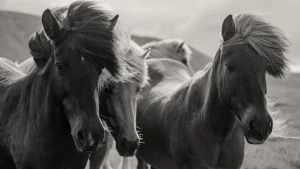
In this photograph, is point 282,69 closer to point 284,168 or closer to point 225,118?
point 225,118

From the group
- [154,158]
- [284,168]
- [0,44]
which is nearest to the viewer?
[154,158]

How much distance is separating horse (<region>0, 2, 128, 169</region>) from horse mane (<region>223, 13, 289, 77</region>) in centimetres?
139

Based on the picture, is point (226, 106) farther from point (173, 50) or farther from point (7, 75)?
point (173, 50)

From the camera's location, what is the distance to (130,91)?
4.22 metres

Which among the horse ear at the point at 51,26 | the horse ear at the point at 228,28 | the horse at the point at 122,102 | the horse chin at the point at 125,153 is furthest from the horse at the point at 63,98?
the horse ear at the point at 228,28

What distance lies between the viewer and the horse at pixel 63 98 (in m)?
2.98

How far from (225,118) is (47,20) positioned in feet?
6.98

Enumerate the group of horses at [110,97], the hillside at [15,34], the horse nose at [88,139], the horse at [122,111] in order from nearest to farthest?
the horse nose at [88,139], the group of horses at [110,97], the horse at [122,111], the hillside at [15,34]

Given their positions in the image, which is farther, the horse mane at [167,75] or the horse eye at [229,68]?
the horse mane at [167,75]

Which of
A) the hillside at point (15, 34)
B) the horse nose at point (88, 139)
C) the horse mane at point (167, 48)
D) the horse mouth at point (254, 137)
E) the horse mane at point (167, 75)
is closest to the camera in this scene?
the horse nose at point (88, 139)

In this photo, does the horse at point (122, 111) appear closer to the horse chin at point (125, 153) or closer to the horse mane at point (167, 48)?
the horse chin at point (125, 153)

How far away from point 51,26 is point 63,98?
609 millimetres

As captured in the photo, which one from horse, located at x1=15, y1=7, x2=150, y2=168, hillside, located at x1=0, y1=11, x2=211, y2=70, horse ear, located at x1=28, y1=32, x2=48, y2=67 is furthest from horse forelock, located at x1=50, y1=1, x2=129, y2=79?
hillside, located at x1=0, y1=11, x2=211, y2=70

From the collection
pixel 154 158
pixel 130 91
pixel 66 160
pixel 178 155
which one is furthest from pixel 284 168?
pixel 66 160
